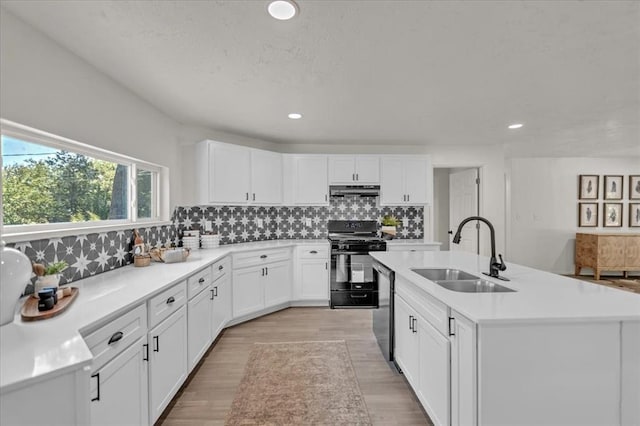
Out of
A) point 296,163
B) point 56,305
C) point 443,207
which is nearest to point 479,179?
point 443,207

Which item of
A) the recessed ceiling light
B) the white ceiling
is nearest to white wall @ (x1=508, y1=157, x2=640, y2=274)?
the white ceiling

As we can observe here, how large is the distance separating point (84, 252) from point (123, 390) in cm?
109

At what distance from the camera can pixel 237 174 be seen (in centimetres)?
372

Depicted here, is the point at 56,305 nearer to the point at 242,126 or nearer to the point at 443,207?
the point at 242,126

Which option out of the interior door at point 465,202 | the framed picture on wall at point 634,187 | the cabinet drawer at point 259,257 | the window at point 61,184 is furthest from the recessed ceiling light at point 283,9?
the framed picture on wall at point 634,187

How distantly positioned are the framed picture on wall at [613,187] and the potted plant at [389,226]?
482cm

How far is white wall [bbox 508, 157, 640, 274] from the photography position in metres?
5.94

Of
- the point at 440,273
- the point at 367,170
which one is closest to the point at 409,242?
the point at 367,170

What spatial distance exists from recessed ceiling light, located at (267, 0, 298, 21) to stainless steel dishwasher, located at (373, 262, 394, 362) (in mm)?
1902

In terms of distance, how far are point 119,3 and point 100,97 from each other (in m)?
0.99

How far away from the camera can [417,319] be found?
1.86 metres

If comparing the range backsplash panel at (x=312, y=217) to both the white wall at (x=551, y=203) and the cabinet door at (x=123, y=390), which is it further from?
→ the white wall at (x=551, y=203)

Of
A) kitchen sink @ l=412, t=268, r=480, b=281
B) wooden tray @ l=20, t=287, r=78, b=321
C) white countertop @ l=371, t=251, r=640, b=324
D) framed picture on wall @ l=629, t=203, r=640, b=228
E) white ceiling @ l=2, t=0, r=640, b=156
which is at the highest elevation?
white ceiling @ l=2, t=0, r=640, b=156

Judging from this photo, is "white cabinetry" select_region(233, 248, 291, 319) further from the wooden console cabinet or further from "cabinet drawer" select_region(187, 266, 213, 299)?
the wooden console cabinet
